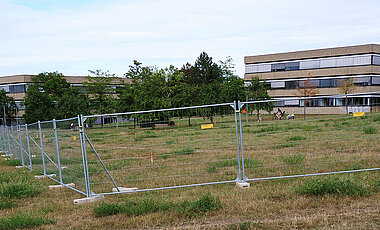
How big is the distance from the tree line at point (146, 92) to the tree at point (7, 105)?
22.3 ft

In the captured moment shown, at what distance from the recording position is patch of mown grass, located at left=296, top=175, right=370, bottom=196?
5730 mm

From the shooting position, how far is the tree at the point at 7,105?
66.6 meters

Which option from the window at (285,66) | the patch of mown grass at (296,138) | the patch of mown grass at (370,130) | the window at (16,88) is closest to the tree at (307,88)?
the window at (285,66)

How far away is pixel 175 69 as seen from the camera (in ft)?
134

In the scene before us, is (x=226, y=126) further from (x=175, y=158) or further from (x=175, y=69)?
(x=175, y=69)

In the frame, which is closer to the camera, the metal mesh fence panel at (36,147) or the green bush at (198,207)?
the green bush at (198,207)

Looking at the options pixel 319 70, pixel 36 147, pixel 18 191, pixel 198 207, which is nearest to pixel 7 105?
pixel 319 70

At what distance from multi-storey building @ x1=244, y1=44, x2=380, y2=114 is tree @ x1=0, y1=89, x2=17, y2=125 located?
50733mm

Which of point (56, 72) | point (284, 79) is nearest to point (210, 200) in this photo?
point (284, 79)

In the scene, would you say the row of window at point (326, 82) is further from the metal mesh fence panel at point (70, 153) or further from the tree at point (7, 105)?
the tree at point (7, 105)

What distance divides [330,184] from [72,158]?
585cm

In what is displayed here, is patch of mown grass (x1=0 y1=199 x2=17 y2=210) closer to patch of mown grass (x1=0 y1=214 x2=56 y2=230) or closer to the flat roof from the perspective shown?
patch of mown grass (x1=0 y1=214 x2=56 y2=230)

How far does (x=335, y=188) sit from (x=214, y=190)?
240 cm

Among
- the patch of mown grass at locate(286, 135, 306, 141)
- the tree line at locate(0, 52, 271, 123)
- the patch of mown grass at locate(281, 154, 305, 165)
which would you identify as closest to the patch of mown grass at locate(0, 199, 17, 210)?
the patch of mown grass at locate(281, 154, 305, 165)
